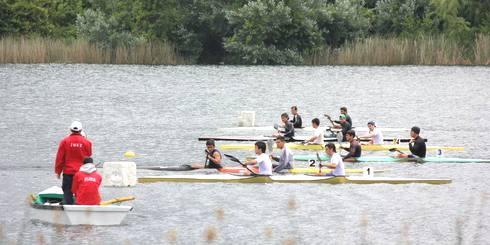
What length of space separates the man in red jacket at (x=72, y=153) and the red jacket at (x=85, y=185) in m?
0.24

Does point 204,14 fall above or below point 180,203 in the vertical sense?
above

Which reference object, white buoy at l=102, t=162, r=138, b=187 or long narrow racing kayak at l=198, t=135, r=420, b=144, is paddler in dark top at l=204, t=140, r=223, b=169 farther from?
long narrow racing kayak at l=198, t=135, r=420, b=144

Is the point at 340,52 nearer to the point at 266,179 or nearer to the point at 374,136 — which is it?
the point at 374,136

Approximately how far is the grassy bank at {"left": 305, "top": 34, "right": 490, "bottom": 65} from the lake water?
85 centimetres

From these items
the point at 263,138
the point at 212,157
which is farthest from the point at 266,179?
the point at 263,138

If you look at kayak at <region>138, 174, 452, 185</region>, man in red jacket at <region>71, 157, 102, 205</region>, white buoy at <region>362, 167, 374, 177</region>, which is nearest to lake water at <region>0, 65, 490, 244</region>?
kayak at <region>138, 174, 452, 185</region>

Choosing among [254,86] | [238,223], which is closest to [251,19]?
[254,86]

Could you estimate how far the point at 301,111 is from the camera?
63.8 m

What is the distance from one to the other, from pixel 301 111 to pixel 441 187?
96.2 feet

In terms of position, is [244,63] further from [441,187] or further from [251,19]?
[441,187]

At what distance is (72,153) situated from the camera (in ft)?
82.8

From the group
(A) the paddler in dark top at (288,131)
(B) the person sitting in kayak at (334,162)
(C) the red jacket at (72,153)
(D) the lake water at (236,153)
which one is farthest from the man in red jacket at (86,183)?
(A) the paddler in dark top at (288,131)

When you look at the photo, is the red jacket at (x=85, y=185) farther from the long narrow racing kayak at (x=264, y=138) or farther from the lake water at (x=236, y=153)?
the long narrow racing kayak at (x=264, y=138)

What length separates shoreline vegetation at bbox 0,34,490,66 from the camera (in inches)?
3310
